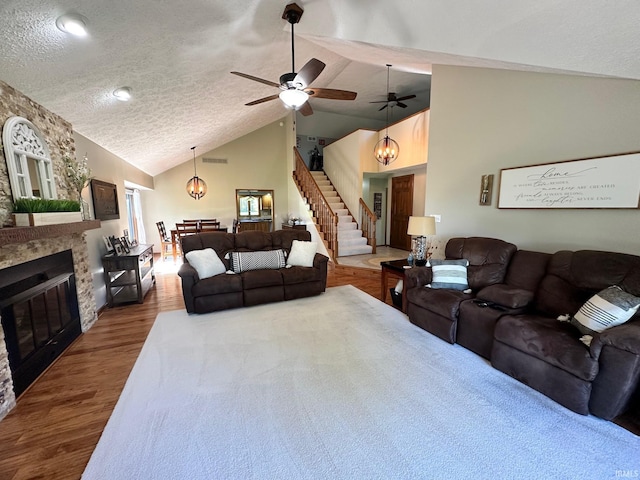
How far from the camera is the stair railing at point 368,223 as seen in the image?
6.63 m

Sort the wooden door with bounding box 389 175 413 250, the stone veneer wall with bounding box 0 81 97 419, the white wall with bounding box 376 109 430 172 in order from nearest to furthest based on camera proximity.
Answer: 1. the stone veneer wall with bounding box 0 81 97 419
2. the white wall with bounding box 376 109 430 172
3. the wooden door with bounding box 389 175 413 250

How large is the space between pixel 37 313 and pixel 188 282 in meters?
1.32

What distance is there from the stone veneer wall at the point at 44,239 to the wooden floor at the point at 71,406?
0.74 feet

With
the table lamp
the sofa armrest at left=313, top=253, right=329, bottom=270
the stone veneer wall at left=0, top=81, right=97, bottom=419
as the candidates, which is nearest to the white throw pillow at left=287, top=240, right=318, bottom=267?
the sofa armrest at left=313, top=253, right=329, bottom=270

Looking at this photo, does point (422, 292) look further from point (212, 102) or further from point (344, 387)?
point (212, 102)

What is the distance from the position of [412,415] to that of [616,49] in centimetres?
311

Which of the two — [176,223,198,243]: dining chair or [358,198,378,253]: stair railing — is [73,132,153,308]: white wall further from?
[358,198,378,253]: stair railing

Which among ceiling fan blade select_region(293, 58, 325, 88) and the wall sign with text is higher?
ceiling fan blade select_region(293, 58, 325, 88)

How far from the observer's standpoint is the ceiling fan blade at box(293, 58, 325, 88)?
2.61m

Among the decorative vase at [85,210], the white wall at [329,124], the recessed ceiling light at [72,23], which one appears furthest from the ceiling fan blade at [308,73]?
the white wall at [329,124]

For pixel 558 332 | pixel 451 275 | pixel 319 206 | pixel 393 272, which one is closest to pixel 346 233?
pixel 319 206

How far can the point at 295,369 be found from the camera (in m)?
2.30

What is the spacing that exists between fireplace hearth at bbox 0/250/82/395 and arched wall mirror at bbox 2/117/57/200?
632mm

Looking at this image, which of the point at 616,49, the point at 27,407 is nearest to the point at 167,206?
the point at 27,407
